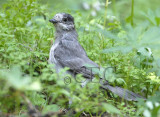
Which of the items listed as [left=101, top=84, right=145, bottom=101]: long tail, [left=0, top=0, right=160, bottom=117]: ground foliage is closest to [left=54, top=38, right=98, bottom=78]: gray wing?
[left=0, top=0, right=160, bottom=117]: ground foliage

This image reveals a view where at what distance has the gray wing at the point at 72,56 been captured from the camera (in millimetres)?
4555

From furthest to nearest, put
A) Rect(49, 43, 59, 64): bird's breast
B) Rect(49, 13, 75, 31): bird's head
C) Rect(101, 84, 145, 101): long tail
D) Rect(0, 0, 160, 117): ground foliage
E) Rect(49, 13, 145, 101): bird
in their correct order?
Rect(49, 13, 75, 31): bird's head → Rect(49, 43, 59, 64): bird's breast → Rect(49, 13, 145, 101): bird → Rect(101, 84, 145, 101): long tail → Rect(0, 0, 160, 117): ground foliage

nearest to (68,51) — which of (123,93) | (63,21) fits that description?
(63,21)

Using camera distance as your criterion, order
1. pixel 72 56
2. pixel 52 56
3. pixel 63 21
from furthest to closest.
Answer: pixel 63 21 < pixel 72 56 < pixel 52 56

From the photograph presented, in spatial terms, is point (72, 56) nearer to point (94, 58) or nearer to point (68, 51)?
point (68, 51)

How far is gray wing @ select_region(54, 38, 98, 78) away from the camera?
4.55m

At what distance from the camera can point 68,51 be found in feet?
16.1

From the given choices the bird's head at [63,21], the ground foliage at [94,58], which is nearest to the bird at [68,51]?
the bird's head at [63,21]

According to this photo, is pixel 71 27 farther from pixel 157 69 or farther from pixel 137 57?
pixel 157 69

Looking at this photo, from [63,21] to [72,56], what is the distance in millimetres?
826

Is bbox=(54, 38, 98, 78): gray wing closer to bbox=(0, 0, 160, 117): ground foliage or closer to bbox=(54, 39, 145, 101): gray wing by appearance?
bbox=(54, 39, 145, 101): gray wing

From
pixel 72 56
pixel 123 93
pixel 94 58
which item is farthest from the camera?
pixel 94 58

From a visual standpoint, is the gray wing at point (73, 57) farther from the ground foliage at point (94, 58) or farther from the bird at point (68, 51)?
the ground foliage at point (94, 58)

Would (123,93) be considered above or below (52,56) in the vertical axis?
below
